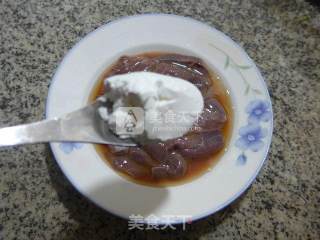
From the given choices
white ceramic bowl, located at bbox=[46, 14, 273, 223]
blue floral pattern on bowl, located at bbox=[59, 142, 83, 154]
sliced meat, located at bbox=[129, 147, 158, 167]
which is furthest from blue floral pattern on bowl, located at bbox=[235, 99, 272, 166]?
blue floral pattern on bowl, located at bbox=[59, 142, 83, 154]

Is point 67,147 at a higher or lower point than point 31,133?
lower

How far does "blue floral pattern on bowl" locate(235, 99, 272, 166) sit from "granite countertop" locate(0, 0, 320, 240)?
6.2 inches

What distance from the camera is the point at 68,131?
90 cm

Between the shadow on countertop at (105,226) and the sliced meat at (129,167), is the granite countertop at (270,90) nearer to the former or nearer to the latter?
the shadow on countertop at (105,226)

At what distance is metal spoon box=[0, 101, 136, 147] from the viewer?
833 mm

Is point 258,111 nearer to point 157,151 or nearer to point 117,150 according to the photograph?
point 157,151

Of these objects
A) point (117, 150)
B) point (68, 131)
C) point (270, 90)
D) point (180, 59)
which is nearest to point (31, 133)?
point (68, 131)

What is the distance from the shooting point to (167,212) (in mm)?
1021

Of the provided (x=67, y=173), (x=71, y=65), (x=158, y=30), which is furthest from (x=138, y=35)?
(x=67, y=173)

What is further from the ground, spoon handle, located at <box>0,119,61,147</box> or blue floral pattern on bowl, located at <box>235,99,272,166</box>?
spoon handle, located at <box>0,119,61,147</box>

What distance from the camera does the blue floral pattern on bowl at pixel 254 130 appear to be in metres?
1.11

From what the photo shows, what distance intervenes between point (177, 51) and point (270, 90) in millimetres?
364

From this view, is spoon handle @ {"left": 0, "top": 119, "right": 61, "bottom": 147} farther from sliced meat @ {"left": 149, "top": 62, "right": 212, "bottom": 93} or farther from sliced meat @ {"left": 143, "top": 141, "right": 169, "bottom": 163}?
sliced meat @ {"left": 149, "top": 62, "right": 212, "bottom": 93}

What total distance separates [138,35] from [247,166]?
563 mm
